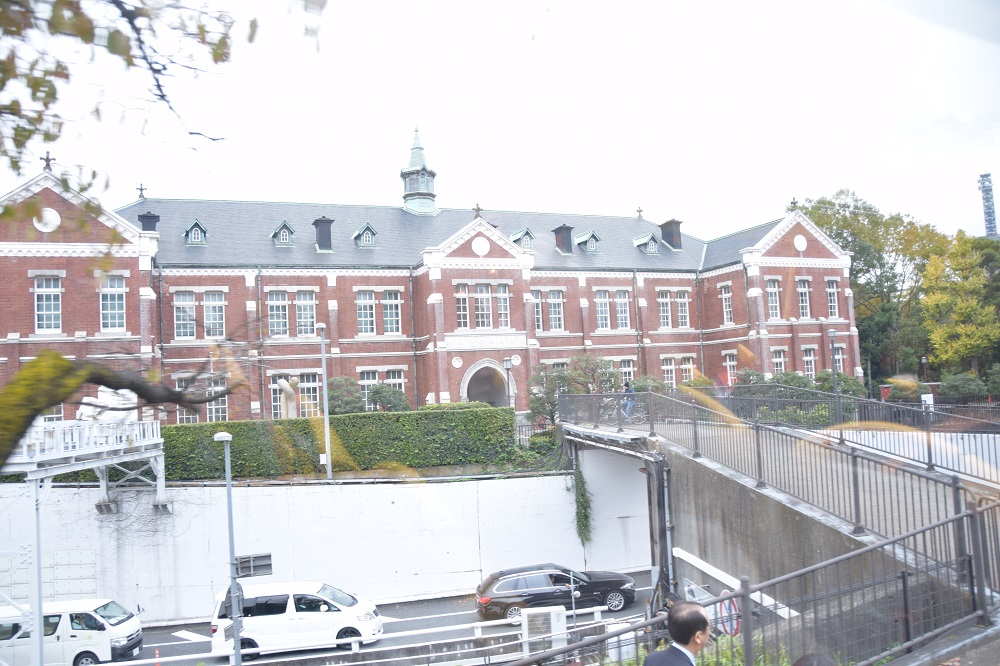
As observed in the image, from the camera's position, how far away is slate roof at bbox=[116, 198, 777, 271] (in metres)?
35.9

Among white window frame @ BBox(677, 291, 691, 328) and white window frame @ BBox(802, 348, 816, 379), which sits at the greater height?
white window frame @ BBox(677, 291, 691, 328)

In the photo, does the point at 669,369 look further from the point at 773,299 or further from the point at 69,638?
the point at 69,638

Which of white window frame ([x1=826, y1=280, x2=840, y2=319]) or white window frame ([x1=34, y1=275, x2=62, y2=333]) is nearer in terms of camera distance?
white window frame ([x1=34, y1=275, x2=62, y2=333])

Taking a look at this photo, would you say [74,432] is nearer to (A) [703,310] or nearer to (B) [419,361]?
(B) [419,361]

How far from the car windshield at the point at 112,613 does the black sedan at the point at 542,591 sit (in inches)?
338

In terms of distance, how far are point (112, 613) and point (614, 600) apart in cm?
1248

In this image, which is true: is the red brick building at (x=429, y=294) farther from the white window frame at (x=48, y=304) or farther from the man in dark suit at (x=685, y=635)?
the man in dark suit at (x=685, y=635)

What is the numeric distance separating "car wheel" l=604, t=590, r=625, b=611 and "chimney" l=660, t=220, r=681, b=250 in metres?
29.0

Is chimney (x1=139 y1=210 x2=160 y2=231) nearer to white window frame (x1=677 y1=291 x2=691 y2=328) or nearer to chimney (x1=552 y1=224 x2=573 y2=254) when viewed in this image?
chimney (x1=552 y1=224 x2=573 y2=254)

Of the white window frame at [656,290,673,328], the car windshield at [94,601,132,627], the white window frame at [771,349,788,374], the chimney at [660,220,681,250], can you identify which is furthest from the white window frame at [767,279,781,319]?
the car windshield at [94,601,132,627]

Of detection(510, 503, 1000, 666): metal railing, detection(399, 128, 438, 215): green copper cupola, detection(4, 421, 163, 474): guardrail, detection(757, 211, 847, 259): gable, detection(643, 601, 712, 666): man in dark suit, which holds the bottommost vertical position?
detection(510, 503, 1000, 666): metal railing

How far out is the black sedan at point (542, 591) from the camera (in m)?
19.3

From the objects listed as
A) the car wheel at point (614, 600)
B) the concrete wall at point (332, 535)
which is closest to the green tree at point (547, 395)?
the concrete wall at point (332, 535)

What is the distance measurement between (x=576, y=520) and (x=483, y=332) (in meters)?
12.8
